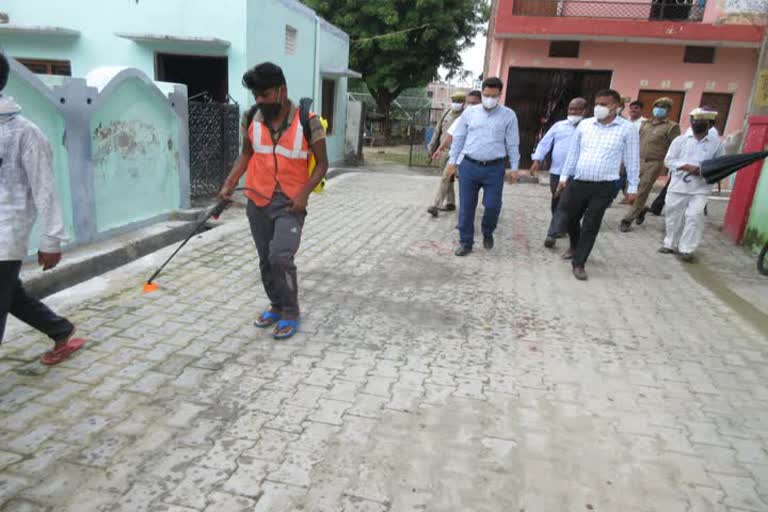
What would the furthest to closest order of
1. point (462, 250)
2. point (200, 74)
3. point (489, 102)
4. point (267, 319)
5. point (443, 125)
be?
point (200, 74), point (443, 125), point (462, 250), point (489, 102), point (267, 319)

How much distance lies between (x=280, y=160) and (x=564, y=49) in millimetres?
12897

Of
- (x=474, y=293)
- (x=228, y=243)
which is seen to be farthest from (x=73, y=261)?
(x=474, y=293)

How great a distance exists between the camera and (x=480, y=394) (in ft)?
10.4

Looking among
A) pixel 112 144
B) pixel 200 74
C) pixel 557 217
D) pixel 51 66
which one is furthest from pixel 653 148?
pixel 51 66

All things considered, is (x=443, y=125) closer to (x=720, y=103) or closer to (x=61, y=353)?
(x=61, y=353)

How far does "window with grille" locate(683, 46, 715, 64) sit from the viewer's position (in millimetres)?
13781

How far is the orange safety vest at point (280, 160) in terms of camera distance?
11.1ft

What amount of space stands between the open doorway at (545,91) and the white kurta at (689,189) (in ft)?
26.9

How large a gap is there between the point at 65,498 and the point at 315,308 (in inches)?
92.6

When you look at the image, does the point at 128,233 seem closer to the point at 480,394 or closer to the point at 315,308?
the point at 315,308

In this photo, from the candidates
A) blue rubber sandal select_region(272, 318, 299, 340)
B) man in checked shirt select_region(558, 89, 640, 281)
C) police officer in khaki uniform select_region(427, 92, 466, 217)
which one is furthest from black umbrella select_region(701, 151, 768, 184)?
blue rubber sandal select_region(272, 318, 299, 340)

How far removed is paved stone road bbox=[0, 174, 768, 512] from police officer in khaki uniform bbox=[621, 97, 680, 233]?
10.0ft

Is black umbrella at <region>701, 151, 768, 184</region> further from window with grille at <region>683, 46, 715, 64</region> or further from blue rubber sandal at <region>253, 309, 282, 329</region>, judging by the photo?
window with grille at <region>683, 46, 715, 64</region>

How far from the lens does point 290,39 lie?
11336 millimetres
